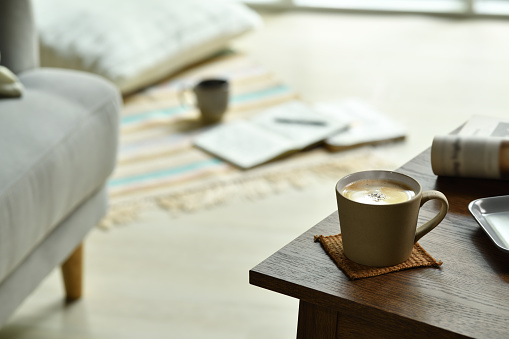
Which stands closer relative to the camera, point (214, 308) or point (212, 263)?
point (214, 308)

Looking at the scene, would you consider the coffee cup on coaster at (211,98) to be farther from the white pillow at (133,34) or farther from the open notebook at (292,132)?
the white pillow at (133,34)

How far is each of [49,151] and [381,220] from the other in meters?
0.69

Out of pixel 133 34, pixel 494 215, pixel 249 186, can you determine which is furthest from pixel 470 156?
pixel 133 34

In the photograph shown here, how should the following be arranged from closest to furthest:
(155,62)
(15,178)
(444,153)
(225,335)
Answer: (444,153), (15,178), (225,335), (155,62)

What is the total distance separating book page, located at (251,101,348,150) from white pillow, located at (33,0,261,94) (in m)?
0.51

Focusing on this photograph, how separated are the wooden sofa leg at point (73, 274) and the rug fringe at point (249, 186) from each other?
31 centimetres

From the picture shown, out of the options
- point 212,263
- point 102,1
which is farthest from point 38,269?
point 102,1

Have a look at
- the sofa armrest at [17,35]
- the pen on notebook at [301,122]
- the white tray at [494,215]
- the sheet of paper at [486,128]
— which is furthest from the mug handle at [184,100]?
the white tray at [494,215]

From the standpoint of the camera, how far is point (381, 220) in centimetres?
68

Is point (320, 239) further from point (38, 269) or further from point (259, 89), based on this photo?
point (259, 89)

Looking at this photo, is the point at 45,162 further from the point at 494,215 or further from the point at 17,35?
the point at 494,215

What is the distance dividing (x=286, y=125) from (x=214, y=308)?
0.95 m

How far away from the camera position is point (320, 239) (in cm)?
76

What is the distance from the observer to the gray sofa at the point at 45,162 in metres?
1.10
